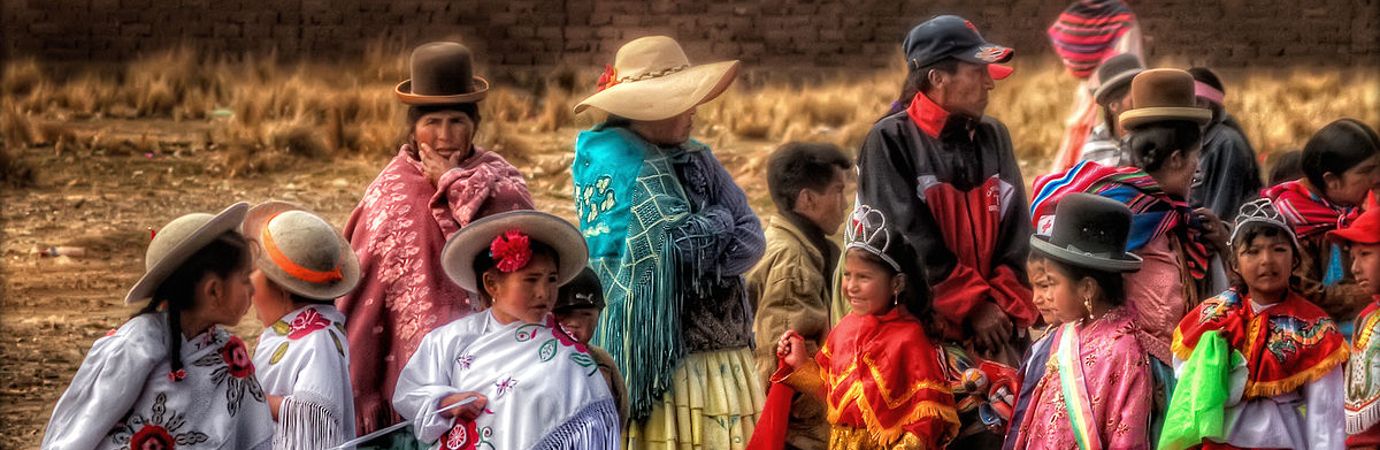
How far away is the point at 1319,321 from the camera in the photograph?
639cm

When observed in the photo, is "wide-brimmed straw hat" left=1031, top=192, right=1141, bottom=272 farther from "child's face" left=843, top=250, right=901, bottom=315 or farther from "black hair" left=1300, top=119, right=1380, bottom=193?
"black hair" left=1300, top=119, right=1380, bottom=193

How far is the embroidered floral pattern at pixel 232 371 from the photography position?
561cm

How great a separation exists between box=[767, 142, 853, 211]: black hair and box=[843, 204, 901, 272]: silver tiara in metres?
0.78

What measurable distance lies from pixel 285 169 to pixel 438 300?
10943mm

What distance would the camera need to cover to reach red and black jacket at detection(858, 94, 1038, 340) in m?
6.91

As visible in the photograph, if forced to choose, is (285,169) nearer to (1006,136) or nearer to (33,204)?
(33,204)

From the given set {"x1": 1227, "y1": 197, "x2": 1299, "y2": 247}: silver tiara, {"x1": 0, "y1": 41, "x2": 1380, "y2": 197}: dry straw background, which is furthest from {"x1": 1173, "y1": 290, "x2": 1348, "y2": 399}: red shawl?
{"x1": 0, "y1": 41, "x2": 1380, "y2": 197}: dry straw background

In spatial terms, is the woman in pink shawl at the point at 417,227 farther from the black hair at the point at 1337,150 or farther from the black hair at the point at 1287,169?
the black hair at the point at 1287,169

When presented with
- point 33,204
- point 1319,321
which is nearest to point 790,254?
point 1319,321

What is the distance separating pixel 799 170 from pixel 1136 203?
1304 millimetres

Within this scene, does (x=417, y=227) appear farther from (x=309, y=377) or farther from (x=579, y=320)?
(x=309, y=377)

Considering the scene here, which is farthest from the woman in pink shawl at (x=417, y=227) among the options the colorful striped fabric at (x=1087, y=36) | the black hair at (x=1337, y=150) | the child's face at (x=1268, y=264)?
the colorful striped fabric at (x=1087, y=36)

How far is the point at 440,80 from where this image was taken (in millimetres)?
6832

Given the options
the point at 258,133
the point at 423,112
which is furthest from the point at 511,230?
the point at 258,133
